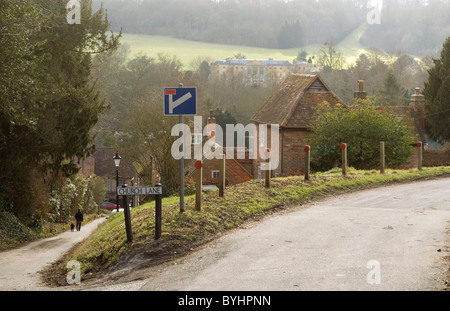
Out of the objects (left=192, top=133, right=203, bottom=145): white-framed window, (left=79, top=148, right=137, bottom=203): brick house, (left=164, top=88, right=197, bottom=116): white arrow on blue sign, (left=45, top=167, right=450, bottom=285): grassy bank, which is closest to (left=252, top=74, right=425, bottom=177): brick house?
(left=192, top=133, right=203, bottom=145): white-framed window

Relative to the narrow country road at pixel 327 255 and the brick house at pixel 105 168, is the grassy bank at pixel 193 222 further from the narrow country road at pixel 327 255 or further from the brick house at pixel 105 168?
the brick house at pixel 105 168

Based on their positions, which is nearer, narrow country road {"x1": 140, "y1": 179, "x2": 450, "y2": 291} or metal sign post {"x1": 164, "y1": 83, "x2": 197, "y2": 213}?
narrow country road {"x1": 140, "y1": 179, "x2": 450, "y2": 291}

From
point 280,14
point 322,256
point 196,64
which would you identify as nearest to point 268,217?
point 322,256

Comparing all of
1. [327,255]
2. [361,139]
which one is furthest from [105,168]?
[327,255]

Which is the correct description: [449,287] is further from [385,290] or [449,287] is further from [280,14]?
[280,14]

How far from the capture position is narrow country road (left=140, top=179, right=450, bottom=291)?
25.0 ft

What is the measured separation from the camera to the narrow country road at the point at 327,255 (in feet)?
25.0

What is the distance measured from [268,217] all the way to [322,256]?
404 centimetres

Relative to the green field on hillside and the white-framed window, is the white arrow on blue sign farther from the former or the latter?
the green field on hillside

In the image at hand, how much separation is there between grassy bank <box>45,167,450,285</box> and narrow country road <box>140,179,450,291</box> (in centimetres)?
48

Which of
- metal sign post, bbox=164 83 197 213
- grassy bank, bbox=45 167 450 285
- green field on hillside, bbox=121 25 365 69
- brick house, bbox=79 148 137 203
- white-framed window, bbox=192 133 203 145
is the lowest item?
brick house, bbox=79 148 137 203

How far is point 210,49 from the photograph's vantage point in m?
142

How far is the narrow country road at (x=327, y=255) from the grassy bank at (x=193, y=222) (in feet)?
1.56

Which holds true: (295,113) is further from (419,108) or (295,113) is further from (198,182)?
(198,182)
